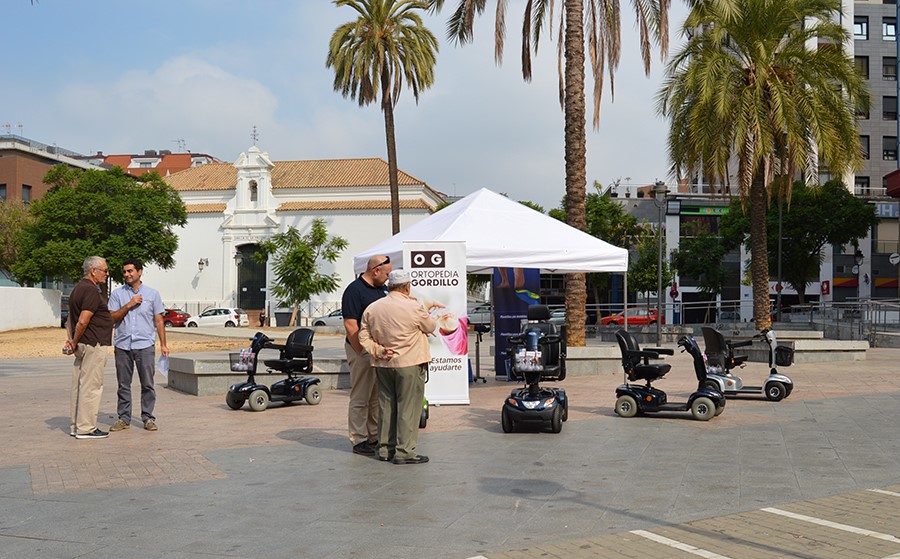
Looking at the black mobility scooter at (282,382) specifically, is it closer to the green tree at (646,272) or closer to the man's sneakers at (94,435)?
the man's sneakers at (94,435)

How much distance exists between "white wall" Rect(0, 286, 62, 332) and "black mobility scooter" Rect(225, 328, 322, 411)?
36859 mm

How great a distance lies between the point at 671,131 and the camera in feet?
77.6

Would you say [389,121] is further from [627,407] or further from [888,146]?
[888,146]

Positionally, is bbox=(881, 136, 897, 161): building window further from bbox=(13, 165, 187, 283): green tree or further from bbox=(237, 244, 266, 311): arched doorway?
bbox=(13, 165, 187, 283): green tree

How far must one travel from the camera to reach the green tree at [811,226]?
2097 inches

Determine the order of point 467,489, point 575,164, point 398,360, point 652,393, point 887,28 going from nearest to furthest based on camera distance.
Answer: point 467,489 → point 398,360 → point 652,393 → point 575,164 → point 887,28

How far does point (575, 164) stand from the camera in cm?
1794

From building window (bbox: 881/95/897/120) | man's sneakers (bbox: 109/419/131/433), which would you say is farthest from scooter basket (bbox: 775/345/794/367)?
building window (bbox: 881/95/897/120)

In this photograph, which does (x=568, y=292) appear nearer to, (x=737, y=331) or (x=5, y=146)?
(x=737, y=331)

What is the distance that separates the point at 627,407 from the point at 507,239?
12.0 feet

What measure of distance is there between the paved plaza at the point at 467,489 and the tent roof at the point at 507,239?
Answer: 267 centimetres

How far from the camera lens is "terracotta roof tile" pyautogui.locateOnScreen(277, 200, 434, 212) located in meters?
66.4

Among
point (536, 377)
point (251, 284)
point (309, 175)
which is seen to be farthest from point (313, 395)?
point (309, 175)

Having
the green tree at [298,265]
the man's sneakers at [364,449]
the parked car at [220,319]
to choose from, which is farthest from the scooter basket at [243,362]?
the parked car at [220,319]
